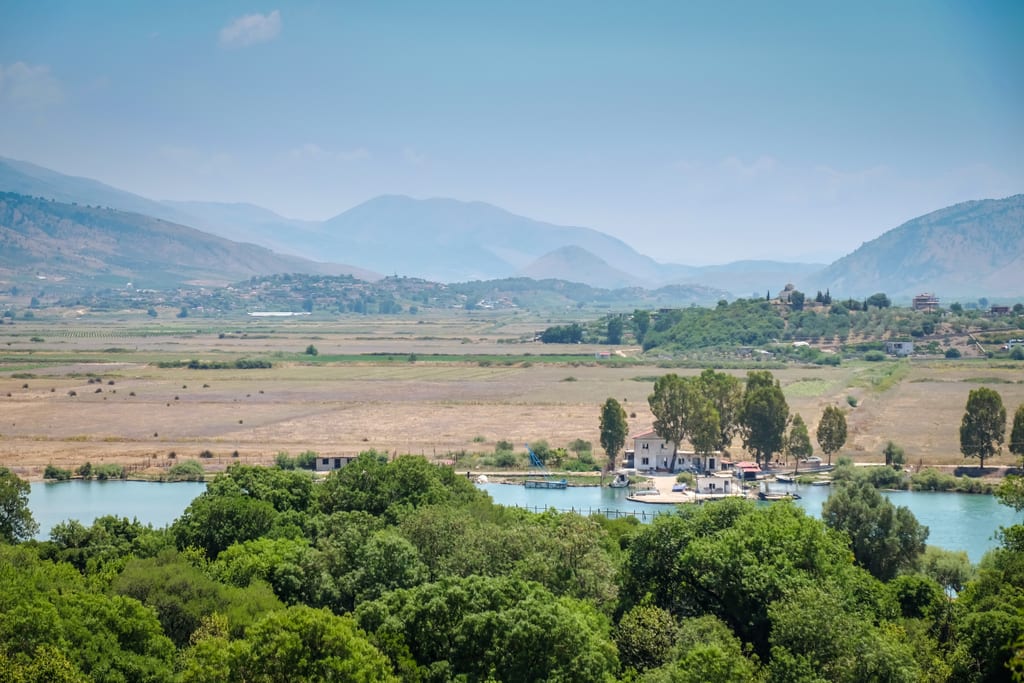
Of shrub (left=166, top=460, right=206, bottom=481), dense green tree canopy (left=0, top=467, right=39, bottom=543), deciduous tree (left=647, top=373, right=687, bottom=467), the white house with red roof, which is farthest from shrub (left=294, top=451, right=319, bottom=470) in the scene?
dense green tree canopy (left=0, top=467, right=39, bottom=543)

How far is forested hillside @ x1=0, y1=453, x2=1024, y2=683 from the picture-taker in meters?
17.5

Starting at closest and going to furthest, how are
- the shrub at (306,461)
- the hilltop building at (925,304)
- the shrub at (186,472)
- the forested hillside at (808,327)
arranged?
the shrub at (186,472) < the shrub at (306,461) < the forested hillside at (808,327) < the hilltop building at (925,304)

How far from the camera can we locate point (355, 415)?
6656 centimetres

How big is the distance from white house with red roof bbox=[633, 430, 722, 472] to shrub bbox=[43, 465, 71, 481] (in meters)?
23.8

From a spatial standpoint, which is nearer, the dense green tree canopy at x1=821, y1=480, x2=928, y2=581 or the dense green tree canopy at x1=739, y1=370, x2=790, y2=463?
the dense green tree canopy at x1=821, y1=480, x2=928, y2=581

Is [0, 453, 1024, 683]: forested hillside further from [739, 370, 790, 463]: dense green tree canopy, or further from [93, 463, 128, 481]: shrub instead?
[739, 370, 790, 463]: dense green tree canopy

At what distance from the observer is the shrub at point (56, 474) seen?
157ft

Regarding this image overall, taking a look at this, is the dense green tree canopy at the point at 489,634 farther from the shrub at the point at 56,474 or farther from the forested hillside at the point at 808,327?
the forested hillside at the point at 808,327

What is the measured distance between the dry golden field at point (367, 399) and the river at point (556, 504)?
4.93m

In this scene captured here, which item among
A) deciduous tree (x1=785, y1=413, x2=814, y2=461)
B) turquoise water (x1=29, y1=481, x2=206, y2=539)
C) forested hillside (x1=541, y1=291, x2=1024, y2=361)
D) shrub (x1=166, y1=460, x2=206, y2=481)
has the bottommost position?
turquoise water (x1=29, y1=481, x2=206, y2=539)

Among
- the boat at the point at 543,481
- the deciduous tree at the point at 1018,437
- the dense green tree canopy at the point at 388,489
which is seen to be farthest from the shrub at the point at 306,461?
the deciduous tree at the point at 1018,437

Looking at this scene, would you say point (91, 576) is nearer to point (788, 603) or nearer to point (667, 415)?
point (788, 603)

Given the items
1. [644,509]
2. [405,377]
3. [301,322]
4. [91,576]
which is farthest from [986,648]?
[301,322]

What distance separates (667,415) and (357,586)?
31.1 metres
